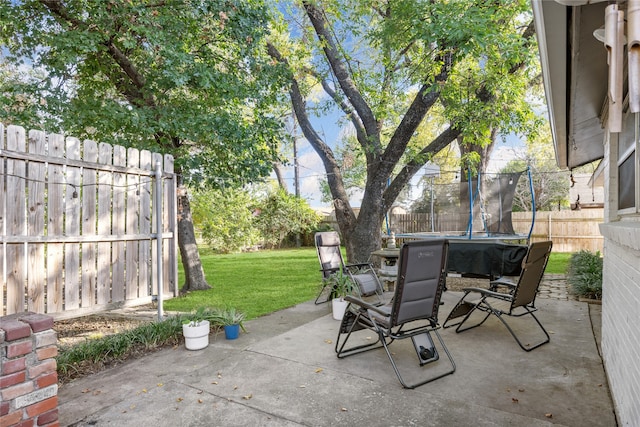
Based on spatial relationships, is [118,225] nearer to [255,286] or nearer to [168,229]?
[168,229]

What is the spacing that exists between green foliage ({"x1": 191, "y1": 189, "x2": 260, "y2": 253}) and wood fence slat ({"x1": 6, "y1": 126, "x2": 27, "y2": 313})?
36.0ft

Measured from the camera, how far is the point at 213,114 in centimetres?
564

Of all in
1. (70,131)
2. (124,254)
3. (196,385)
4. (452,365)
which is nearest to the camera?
(196,385)

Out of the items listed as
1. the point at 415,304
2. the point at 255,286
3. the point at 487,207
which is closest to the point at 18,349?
the point at 415,304

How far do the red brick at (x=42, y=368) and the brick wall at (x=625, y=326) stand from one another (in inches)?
114

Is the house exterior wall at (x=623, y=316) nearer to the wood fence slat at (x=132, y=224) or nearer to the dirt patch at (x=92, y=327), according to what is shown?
the wood fence slat at (x=132, y=224)

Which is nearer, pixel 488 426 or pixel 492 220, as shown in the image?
pixel 488 426

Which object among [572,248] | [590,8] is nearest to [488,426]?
[590,8]

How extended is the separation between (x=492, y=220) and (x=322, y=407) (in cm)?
749

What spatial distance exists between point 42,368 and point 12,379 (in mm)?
151

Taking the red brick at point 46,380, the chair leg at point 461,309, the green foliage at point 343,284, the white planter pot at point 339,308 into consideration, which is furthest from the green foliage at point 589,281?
the red brick at point 46,380

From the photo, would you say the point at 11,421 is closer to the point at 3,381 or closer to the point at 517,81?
the point at 3,381

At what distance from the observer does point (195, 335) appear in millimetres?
3760

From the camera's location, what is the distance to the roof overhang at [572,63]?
1758mm
